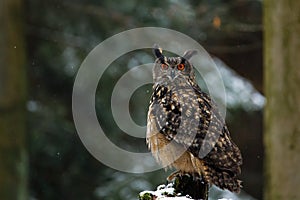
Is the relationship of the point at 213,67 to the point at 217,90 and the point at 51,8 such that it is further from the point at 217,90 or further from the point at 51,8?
the point at 51,8

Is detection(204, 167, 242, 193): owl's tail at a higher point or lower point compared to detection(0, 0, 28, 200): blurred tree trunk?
lower

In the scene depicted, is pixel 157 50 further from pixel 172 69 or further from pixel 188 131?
pixel 188 131

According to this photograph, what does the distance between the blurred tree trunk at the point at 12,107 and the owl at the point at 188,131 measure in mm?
1175

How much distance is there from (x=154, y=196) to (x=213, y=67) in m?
→ 4.10

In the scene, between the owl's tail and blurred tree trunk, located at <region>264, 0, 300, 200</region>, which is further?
the owl's tail

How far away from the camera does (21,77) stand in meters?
5.44

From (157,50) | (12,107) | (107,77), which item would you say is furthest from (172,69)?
(107,77)

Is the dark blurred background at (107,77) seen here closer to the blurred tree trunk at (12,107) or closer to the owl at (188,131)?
the blurred tree trunk at (12,107)

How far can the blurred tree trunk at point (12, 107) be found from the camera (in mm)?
5324

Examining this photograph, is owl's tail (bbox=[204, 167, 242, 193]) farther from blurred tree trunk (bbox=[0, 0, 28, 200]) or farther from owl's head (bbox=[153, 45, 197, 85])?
blurred tree trunk (bbox=[0, 0, 28, 200])

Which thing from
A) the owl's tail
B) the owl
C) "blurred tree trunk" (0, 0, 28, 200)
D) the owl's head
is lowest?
the owl's tail

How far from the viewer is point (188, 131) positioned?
409 centimetres

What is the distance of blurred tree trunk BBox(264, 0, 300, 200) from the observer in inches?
136

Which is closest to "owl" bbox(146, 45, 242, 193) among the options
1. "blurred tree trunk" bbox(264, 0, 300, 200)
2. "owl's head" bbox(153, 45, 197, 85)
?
"owl's head" bbox(153, 45, 197, 85)
